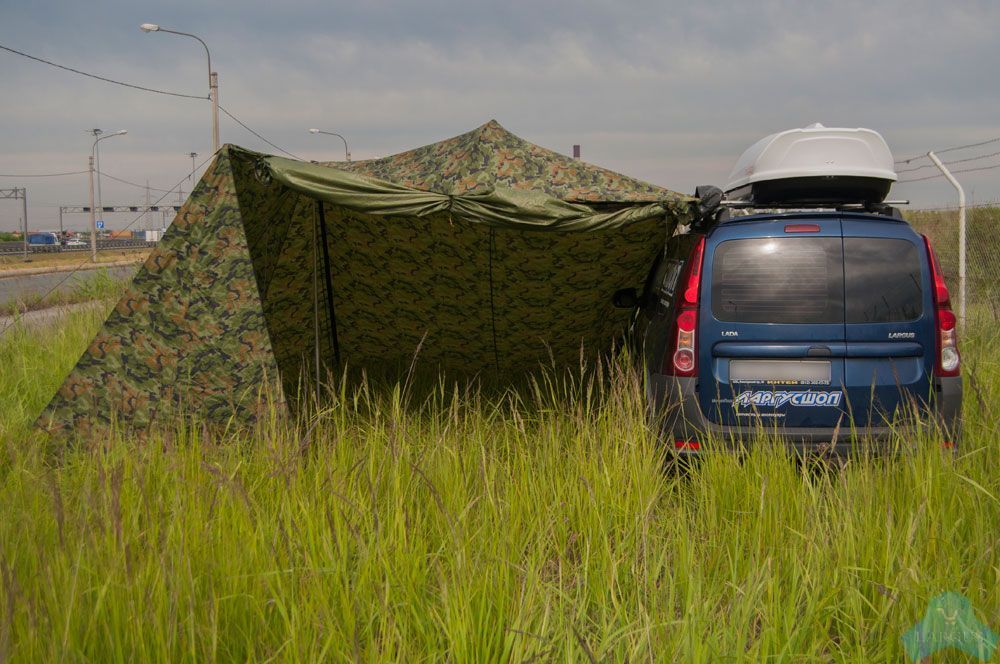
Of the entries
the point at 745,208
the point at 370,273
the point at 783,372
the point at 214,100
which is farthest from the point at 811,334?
the point at 214,100

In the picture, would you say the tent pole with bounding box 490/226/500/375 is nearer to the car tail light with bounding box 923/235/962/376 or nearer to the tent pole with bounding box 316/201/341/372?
the tent pole with bounding box 316/201/341/372

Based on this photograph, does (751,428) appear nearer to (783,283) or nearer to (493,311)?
(783,283)

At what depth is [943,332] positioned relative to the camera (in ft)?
14.7

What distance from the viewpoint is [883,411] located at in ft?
Result: 14.5

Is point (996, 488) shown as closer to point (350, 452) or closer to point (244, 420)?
point (350, 452)

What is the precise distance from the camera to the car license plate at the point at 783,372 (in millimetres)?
4367

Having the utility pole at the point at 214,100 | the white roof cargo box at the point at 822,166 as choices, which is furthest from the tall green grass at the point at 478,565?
the utility pole at the point at 214,100

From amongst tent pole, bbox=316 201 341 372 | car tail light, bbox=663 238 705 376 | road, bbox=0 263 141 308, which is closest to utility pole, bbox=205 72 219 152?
road, bbox=0 263 141 308

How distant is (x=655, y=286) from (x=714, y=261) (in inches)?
51.3

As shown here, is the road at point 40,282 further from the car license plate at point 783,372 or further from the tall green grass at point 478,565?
the car license plate at point 783,372

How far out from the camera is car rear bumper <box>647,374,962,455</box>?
171 inches

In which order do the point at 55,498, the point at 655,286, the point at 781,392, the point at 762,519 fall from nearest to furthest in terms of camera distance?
the point at 55,498 < the point at 762,519 < the point at 781,392 < the point at 655,286

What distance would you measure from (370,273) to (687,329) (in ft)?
10.0

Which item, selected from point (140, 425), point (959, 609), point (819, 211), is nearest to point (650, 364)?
point (819, 211)
